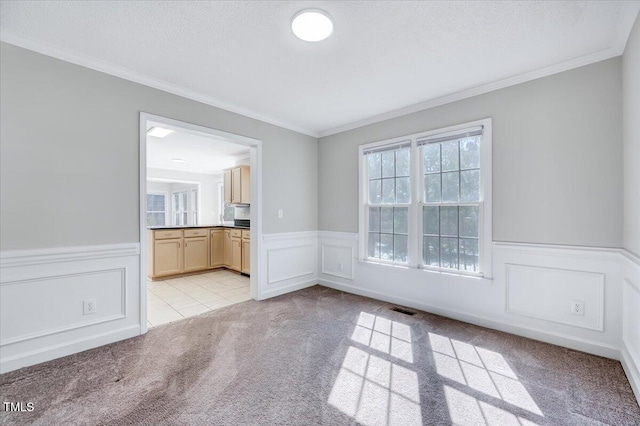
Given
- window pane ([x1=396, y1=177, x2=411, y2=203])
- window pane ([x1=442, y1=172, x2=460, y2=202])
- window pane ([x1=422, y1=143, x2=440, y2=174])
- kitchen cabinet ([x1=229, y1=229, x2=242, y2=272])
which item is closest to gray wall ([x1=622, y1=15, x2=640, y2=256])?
window pane ([x1=442, y1=172, x2=460, y2=202])

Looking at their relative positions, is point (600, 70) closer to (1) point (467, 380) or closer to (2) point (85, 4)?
(1) point (467, 380)

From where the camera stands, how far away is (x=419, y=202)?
3.45 metres

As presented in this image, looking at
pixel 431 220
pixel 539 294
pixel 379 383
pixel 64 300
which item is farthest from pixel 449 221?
pixel 64 300

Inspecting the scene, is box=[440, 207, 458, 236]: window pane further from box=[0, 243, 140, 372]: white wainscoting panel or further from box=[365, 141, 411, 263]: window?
box=[0, 243, 140, 372]: white wainscoting panel

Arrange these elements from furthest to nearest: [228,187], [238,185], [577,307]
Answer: [228,187] < [238,185] < [577,307]

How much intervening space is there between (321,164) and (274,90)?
5.63ft

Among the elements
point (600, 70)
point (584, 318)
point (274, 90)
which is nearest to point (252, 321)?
point (274, 90)

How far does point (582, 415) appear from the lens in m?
1.66

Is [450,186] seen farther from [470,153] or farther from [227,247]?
[227,247]

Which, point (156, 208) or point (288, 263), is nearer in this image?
point (288, 263)

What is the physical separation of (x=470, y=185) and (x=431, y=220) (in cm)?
58

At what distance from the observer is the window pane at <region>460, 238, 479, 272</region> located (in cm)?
305

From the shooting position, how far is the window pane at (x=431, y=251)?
3.33 meters

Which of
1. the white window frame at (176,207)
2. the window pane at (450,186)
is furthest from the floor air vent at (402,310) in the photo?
the white window frame at (176,207)
